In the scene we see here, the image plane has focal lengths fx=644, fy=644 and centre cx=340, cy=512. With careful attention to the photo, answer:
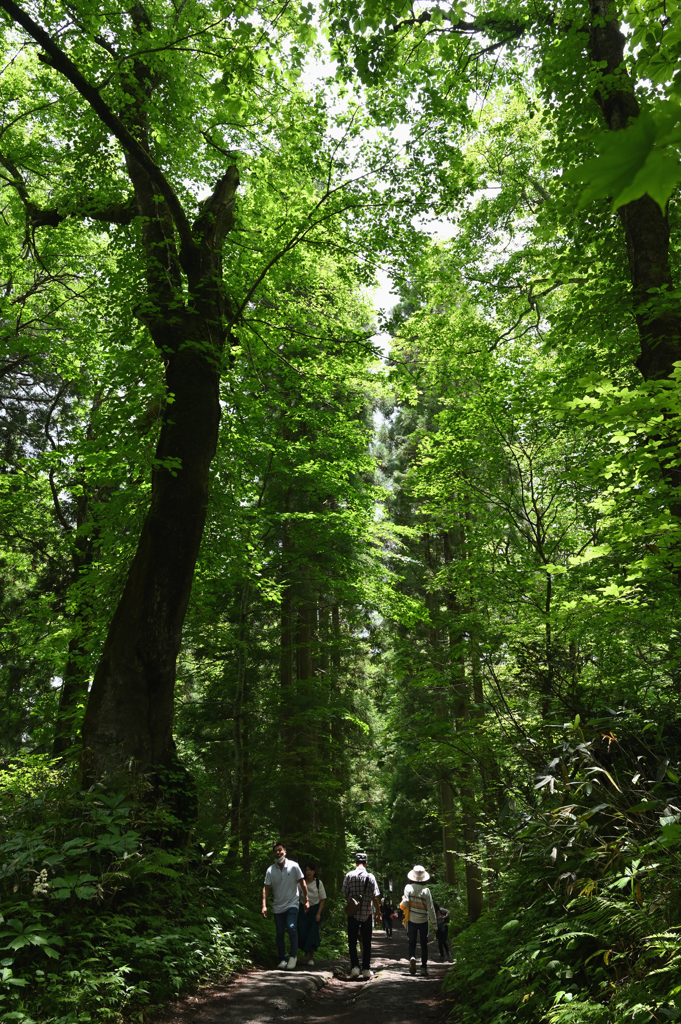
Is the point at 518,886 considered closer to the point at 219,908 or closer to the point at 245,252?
the point at 219,908

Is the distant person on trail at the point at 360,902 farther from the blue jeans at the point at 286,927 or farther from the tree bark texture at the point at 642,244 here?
the tree bark texture at the point at 642,244

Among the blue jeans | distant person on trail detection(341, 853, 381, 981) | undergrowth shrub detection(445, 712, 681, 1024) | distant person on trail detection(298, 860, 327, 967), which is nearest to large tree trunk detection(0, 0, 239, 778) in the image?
the blue jeans

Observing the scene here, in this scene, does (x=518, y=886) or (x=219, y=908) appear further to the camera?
(x=219, y=908)

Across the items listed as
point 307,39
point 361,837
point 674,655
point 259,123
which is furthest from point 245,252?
point 361,837

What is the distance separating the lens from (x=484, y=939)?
6.12 meters

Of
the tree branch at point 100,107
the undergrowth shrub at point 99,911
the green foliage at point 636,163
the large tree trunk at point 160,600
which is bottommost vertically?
the undergrowth shrub at point 99,911

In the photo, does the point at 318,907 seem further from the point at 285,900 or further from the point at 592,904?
the point at 592,904

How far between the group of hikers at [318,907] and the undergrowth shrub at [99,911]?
52 centimetres

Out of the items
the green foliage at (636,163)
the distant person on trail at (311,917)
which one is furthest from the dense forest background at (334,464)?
the distant person on trail at (311,917)

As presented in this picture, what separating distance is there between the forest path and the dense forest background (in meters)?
0.30

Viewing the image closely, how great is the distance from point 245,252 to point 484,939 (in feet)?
31.1

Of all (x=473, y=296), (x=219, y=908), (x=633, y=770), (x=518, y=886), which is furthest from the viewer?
(x=473, y=296)

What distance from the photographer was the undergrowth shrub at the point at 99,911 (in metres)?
4.54

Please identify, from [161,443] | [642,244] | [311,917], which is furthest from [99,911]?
[642,244]
